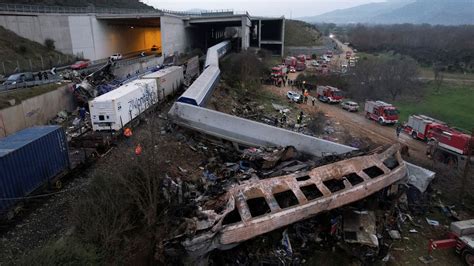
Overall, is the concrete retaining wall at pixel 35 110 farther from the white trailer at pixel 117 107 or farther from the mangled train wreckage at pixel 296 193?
the mangled train wreckage at pixel 296 193

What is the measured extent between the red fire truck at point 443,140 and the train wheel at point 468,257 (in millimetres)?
8390

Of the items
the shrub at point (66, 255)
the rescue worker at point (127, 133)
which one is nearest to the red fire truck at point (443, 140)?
the shrub at point (66, 255)

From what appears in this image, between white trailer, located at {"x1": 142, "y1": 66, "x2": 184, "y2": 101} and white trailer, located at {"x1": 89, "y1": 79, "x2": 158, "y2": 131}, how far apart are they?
3395 mm

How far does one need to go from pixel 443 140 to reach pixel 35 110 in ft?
90.4

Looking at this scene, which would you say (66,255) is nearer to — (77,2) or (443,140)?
(443,140)

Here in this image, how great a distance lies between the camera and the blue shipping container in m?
11.4

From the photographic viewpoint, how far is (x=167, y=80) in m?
28.5

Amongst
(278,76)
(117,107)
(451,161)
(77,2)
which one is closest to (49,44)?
(117,107)

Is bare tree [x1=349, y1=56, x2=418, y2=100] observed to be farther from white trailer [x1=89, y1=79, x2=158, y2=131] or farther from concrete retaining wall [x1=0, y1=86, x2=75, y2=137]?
concrete retaining wall [x1=0, y1=86, x2=75, y2=137]

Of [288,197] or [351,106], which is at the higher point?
[288,197]

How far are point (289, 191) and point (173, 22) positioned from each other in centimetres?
4548

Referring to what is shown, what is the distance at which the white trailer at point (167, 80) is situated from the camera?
26531mm

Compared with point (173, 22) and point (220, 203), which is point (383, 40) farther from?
point (220, 203)

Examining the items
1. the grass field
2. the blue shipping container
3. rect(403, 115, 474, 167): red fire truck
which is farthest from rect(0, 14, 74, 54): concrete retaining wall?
the grass field
